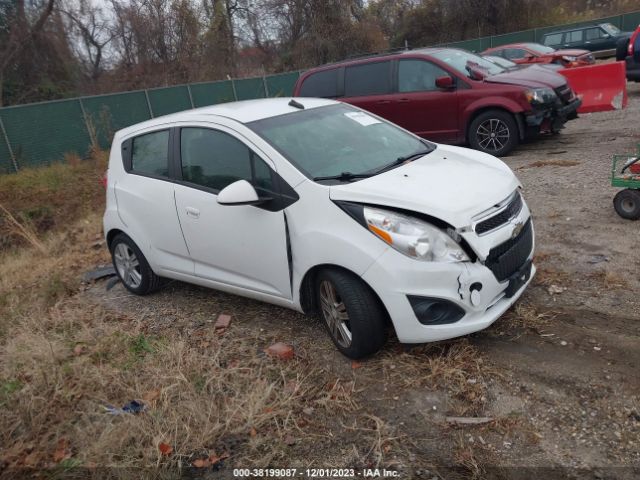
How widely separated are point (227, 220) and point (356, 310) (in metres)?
1.29

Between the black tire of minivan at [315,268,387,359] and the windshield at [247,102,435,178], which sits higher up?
the windshield at [247,102,435,178]

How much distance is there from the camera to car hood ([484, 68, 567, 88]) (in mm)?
7914

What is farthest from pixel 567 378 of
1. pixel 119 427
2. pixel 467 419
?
pixel 119 427

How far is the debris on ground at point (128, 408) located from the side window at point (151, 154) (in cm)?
193

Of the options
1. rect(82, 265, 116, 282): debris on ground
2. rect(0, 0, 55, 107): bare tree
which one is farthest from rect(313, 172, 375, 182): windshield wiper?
rect(0, 0, 55, 107): bare tree

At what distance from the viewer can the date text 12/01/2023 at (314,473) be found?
8.70 feet

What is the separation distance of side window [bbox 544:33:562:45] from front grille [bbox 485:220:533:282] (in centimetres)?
2050

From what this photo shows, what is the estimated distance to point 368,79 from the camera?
8.92 m

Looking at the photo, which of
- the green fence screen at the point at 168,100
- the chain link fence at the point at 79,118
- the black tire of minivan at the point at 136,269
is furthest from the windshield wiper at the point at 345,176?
the green fence screen at the point at 168,100

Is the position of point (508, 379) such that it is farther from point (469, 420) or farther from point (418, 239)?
point (418, 239)

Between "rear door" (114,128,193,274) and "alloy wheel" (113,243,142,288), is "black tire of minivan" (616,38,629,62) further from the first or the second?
"alloy wheel" (113,243,142,288)

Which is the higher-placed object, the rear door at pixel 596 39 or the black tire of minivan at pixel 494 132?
the rear door at pixel 596 39

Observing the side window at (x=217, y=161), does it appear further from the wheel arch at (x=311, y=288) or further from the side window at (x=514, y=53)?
the side window at (x=514, y=53)

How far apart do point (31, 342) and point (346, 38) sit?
2769 cm
